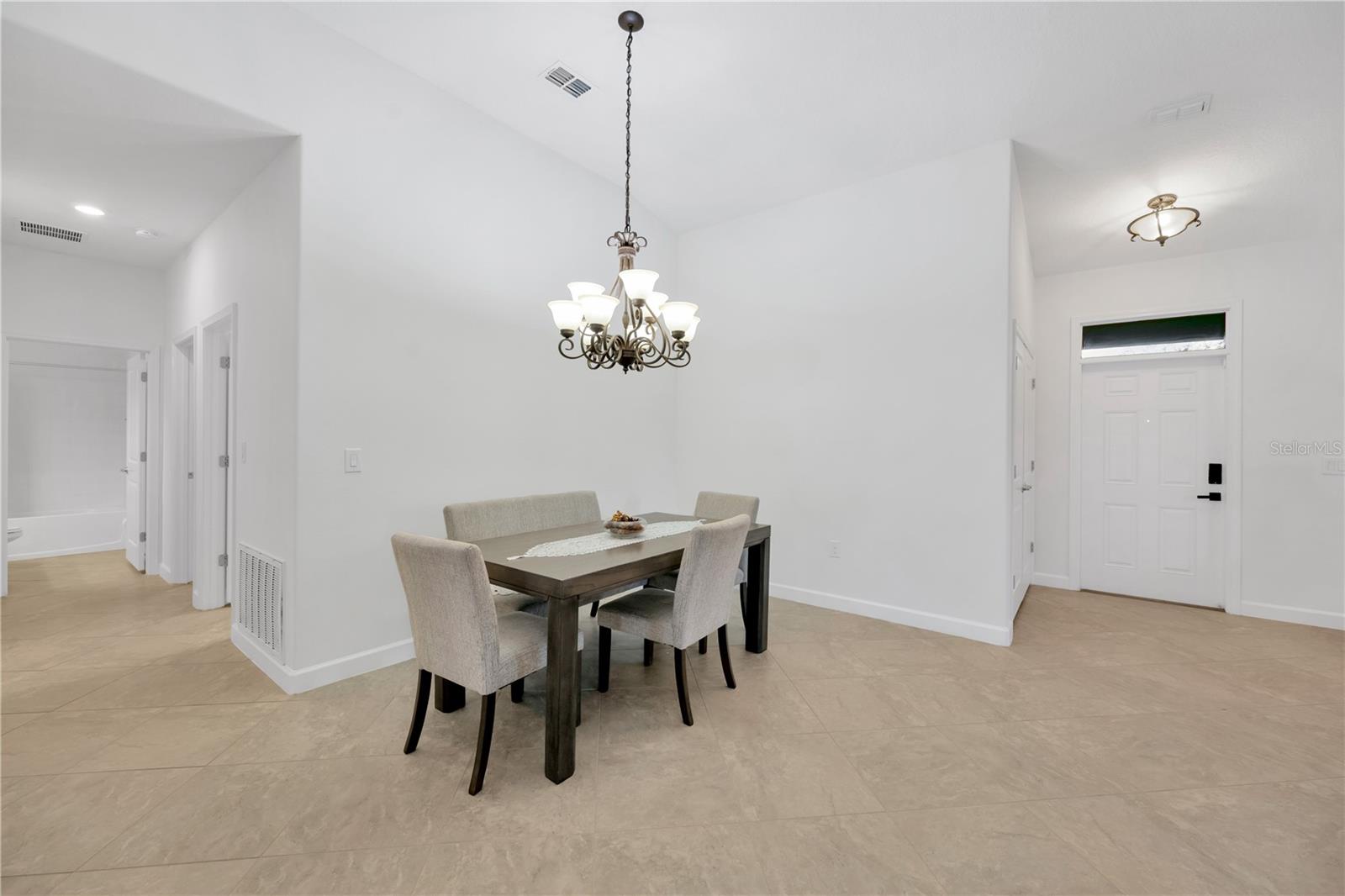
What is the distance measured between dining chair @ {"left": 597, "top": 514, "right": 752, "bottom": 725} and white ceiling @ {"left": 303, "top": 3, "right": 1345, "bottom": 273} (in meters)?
2.26

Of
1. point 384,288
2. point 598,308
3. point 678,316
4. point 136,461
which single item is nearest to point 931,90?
point 678,316

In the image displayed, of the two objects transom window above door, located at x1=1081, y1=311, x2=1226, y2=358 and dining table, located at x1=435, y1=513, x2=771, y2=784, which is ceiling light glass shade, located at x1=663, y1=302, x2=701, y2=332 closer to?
dining table, located at x1=435, y1=513, x2=771, y2=784

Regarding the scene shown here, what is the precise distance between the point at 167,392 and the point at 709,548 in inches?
189

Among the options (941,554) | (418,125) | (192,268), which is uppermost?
(418,125)

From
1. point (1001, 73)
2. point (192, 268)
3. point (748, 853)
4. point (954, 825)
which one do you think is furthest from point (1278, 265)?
point (192, 268)

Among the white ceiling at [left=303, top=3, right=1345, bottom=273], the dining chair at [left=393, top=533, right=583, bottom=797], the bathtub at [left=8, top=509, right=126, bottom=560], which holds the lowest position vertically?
the bathtub at [left=8, top=509, right=126, bottom=560]

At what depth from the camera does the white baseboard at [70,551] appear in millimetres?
5035

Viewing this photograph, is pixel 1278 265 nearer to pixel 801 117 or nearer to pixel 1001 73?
pixel 1001 73

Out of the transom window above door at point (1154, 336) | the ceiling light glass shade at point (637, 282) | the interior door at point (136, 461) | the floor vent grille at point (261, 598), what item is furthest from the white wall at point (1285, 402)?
the interior door at point (136, 461)

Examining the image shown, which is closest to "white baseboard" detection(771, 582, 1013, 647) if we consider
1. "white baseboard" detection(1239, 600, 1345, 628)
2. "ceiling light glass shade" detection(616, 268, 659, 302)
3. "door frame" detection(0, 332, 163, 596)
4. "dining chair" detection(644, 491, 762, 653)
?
"dining chair" detection(644, 491, 762, 653)

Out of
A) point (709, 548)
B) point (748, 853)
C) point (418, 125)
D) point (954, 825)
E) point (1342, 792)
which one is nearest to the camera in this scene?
point (748, 853)

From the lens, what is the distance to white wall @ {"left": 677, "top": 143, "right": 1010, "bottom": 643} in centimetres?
323

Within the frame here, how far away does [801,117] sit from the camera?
9.98ft

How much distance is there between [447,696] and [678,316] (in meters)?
1.99
